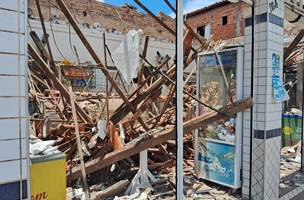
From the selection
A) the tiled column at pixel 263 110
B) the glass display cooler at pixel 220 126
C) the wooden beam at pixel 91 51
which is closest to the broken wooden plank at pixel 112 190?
the wooden beam at pixel 91 51

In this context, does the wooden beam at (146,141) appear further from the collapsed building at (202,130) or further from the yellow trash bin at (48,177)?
the yellow trash bin at (48,177)

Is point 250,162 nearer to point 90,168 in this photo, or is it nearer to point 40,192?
point 90,168

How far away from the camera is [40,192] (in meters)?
1.99

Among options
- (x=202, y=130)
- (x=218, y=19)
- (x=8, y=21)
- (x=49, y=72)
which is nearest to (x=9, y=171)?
(x=8, y=21)

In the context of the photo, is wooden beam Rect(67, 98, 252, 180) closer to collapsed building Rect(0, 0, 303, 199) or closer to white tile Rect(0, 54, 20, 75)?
collapsed building Rect(0, 0, 303, 199)

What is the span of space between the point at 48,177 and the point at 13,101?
81 centimetres

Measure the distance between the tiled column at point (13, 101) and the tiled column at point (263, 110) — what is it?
9.27ft

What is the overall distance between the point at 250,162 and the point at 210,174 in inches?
27.6

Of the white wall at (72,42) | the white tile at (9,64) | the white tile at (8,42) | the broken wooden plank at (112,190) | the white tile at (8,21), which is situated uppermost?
the white wall at (72,42)

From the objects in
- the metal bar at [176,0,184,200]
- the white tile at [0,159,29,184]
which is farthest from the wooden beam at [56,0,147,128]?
the white tile at [0,159,29,184]

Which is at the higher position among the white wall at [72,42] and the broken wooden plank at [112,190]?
the white wall at [72,42]

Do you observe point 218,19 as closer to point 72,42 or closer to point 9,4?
point 72,42

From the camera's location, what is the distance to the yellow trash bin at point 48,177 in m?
1.95

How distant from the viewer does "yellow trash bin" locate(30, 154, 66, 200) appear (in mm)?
1954
